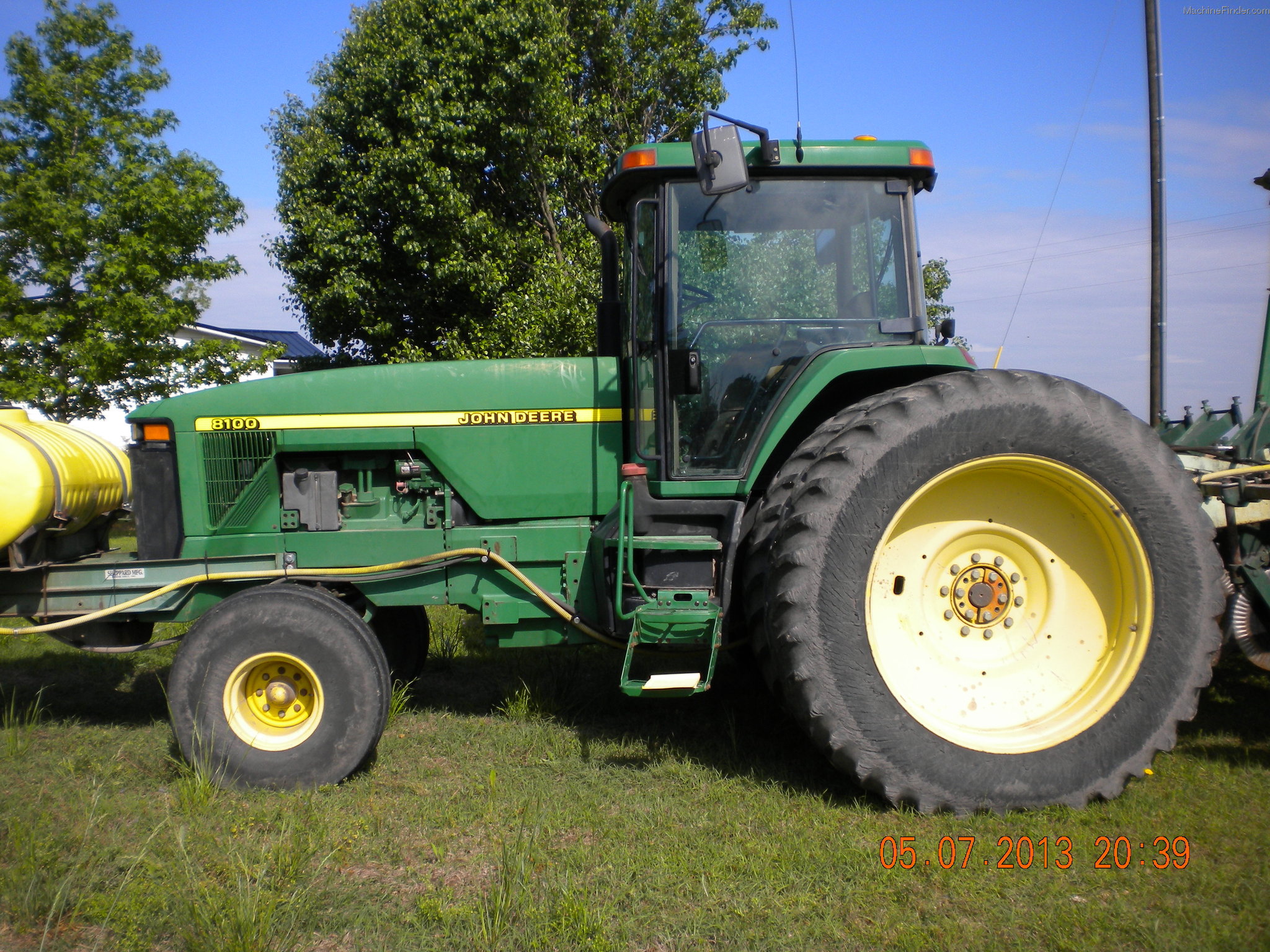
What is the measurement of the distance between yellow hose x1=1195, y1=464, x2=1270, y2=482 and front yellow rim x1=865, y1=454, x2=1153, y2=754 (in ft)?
2.33

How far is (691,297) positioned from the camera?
373cm

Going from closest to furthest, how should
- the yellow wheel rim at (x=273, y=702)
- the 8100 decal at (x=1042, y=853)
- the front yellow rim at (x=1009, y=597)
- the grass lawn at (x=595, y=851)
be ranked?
the grass lawn at (x=595, y=851), the 8100 decal at (x=1042, y=853), the front yellow rim at (x=1009, y=597), the yellow wheel rim at (x=273, y=702)

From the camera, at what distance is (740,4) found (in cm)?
1506

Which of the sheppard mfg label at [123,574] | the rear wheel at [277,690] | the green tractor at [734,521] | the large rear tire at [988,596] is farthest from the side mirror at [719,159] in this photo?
the sheppard mfg label at [123,574]

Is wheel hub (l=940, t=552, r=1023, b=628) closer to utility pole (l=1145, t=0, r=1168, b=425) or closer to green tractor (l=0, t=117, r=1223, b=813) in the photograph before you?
green tractor (l=0, t=117, r=1223, b=813)

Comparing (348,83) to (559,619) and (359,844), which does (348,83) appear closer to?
(559,619)

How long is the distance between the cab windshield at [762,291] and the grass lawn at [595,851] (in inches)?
55.0

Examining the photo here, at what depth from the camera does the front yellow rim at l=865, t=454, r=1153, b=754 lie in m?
3.39

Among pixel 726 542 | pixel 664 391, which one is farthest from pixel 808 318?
pixel 726 542

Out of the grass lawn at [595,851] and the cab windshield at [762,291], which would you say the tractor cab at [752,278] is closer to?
the cab windshield at [762,291]

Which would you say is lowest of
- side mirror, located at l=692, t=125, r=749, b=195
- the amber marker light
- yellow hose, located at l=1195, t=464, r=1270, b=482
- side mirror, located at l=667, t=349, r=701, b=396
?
yellow hose, located at l=1195, t=464, r=1270, b=482

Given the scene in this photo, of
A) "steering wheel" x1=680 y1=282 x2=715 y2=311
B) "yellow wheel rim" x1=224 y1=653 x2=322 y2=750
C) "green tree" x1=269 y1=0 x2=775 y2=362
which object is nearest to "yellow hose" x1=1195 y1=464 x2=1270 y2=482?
"steering wheel" x1=680 y1=282 x2=715 y2=311

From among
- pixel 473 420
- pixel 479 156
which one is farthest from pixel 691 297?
pixel 479 156

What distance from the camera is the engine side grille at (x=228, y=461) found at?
4125 mm
